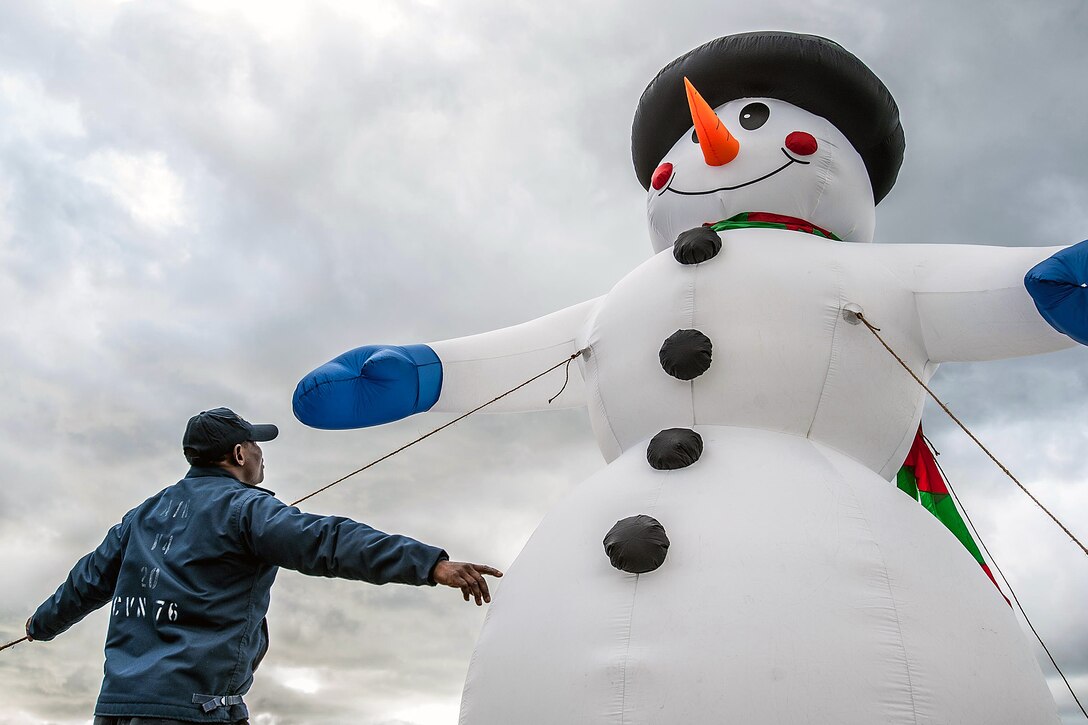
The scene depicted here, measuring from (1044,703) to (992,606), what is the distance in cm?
29

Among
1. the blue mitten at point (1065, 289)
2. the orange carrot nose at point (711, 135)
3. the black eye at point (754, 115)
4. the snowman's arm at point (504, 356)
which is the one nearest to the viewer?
the blue mitten at point (1065, 289)

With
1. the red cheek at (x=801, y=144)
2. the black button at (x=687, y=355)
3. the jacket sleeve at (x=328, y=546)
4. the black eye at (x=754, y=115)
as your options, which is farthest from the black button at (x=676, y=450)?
the black eye at (x=754, y=115)

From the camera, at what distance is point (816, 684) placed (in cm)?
228

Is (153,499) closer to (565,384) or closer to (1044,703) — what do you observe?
(565,384)

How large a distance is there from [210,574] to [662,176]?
2.35 m

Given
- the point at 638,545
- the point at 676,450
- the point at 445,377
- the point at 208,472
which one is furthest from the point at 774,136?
the point at 208,472

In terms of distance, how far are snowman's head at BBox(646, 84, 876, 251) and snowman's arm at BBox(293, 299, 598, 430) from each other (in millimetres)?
638

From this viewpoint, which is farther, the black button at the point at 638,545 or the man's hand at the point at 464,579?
the black button at the point at 638,545

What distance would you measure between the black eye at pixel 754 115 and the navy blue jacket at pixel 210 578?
234cm

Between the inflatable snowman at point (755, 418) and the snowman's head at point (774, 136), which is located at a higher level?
the snowman's head at point (774, 136)

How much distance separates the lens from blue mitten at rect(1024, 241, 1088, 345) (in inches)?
114

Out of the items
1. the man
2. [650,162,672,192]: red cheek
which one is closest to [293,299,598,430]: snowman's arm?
[650,162,672,192]: red cheek

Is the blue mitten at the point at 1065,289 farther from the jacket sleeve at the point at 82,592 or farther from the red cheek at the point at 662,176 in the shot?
the jacket sleeve at the point at 82,592

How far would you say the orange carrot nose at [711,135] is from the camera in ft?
11.2
